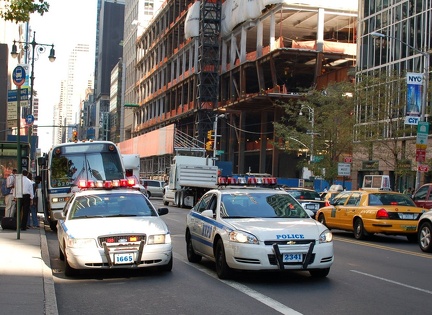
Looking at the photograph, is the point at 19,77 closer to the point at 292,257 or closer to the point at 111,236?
the point at 111,236

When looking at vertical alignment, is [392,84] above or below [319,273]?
above

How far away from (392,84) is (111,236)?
2630 cm

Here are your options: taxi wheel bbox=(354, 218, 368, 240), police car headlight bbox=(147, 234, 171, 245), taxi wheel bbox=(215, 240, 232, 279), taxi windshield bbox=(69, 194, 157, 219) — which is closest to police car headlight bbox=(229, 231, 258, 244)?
taxi wheel bbox=(215, 240, 232, 279)

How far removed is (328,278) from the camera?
440 inches

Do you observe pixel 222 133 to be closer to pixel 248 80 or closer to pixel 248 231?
pixel 248 80

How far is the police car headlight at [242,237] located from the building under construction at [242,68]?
39.0m

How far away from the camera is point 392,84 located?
33.7 m

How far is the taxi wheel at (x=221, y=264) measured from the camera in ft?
34.8

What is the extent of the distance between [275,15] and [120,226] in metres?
49.9

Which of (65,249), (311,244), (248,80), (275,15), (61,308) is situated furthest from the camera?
(248,80)

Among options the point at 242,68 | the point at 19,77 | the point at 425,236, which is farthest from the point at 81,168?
the point at 242,68

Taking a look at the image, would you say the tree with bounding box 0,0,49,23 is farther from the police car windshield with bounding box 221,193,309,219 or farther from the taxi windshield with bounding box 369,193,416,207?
the taxi windshield with bounding box 369,193,416,207

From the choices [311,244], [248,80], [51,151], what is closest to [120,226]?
[311,244]

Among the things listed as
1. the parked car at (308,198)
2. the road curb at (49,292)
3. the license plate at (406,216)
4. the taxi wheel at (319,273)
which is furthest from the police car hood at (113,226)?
the parked car at (308,198)
